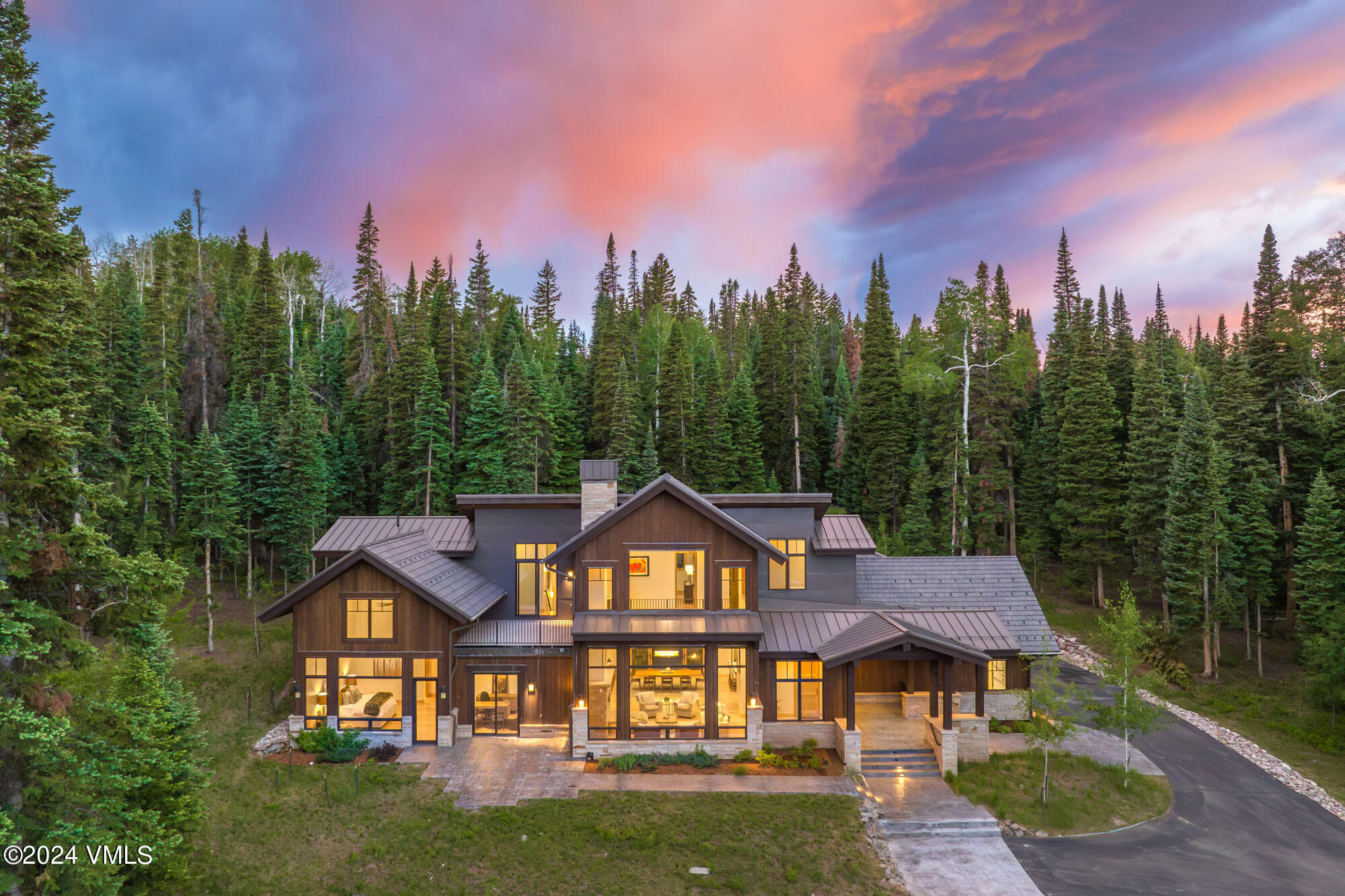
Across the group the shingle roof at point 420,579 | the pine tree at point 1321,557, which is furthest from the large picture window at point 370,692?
the pine tree at point 1321,557

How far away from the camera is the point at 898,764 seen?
18297 millimetres

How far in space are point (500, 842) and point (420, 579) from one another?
8.50 metres

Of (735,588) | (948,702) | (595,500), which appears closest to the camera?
(948,702)

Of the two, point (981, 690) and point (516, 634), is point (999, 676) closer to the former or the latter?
point (981, 690)

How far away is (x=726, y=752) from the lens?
18.9m

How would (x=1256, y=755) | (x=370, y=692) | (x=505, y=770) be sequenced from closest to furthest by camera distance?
(x=505, y=770) → (x=370, y=692) → (x=1256, y=755)

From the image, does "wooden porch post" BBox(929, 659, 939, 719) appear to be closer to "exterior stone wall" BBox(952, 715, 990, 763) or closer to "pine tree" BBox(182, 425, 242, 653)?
"exterior stone wall" BBox(952, 715, 990, 763)

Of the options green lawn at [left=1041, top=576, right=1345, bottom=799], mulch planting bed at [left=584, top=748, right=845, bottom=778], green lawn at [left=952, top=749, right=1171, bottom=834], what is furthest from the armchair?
green lawn at [left=1041, top=576, right=1345, bottom=799]

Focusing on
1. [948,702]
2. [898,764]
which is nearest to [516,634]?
[898,764]

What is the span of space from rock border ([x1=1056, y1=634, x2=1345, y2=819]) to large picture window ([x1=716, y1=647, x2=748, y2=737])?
13.5 meters

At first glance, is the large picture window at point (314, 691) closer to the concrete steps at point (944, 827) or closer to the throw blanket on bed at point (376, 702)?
the throw blanket on bed at point (376, 702)

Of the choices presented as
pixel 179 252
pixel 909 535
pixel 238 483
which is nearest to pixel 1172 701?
pixel 909 535

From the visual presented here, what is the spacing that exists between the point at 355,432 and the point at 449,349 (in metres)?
9.13

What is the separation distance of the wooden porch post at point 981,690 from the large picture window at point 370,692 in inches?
724
